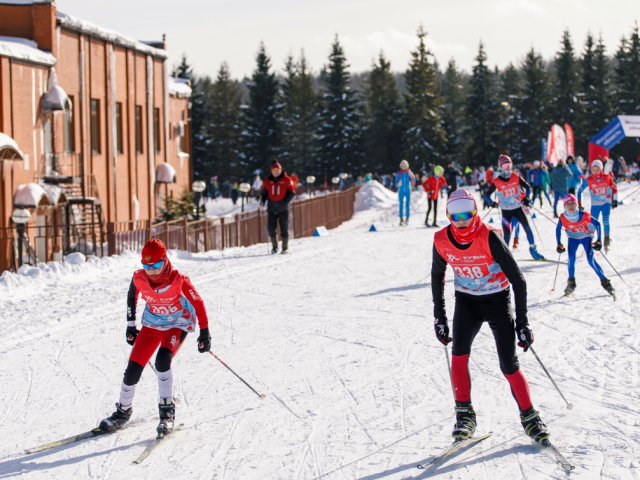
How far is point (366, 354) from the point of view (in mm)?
6656

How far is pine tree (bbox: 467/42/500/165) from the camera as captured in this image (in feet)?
174

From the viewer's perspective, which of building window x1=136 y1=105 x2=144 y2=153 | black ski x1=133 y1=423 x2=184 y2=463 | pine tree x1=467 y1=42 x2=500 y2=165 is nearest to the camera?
black ski x1=133 y1=423 x2=184 y2=463

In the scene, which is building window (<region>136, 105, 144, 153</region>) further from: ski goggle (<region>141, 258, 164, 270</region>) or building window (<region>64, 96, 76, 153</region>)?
ski goggle (<region>141, 258, 164, 270</region>)

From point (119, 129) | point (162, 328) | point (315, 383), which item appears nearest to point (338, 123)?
point (119, 129)

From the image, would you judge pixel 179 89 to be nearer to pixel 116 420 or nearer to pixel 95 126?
pixel 95 126

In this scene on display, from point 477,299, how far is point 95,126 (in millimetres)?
19587

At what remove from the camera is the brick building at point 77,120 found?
1716cm

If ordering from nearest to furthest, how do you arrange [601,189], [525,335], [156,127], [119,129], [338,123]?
1. [525,335]
2. [601,189]
3. [119,129]
4. [156,127]
5. [338,123]

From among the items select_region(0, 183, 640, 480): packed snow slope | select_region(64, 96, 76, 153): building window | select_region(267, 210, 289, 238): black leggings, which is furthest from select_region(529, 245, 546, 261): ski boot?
select_region(64, 96, 76, 153): building window

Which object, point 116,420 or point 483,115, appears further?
point 483,115

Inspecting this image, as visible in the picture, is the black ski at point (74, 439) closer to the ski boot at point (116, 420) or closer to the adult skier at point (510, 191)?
the ski boot at point (116, 420)

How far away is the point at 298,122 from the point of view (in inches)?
2232

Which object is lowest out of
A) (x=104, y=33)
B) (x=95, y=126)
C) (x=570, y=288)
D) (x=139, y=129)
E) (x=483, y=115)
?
(x=570, y=288)

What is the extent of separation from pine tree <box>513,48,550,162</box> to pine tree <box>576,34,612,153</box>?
2.92 metres
